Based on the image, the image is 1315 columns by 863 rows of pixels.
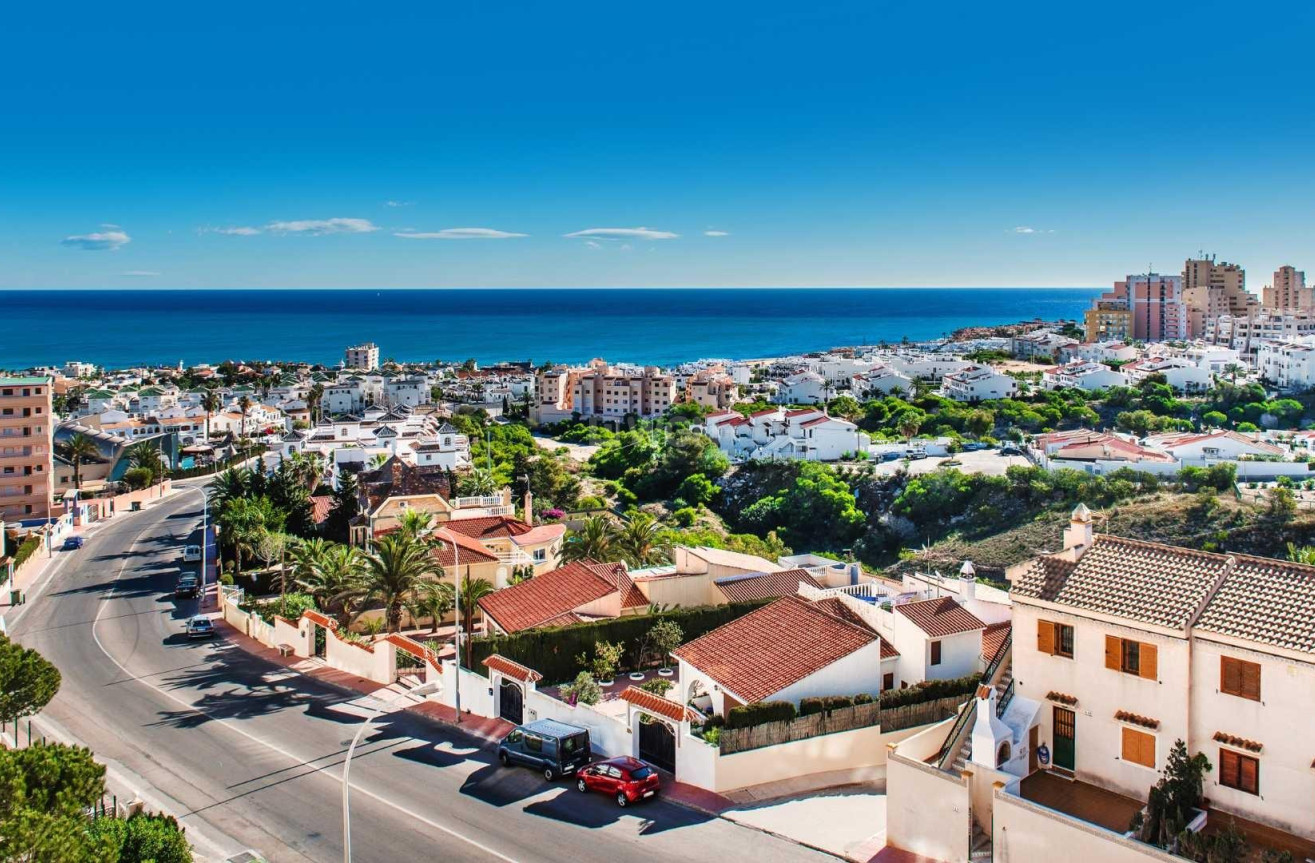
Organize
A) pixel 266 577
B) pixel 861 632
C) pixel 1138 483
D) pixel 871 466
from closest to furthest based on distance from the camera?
pixel 861 632, pixel 266 577, pixel 1138 483, pixel 871 466

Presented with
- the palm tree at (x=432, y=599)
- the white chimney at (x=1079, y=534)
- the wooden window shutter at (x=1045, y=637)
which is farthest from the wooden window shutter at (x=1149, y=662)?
the palm tree at (x=432, y=599)

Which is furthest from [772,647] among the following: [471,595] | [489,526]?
[489,526]

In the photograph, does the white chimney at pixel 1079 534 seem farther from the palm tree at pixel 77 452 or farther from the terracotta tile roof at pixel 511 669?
the palm tree at pixel 77 452

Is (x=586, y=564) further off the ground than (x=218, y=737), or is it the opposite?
(x=586, y=564)

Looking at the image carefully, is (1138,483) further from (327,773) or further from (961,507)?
(327,773)

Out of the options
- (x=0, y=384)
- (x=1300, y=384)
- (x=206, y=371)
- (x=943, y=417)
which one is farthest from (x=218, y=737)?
(x=206, y=371)

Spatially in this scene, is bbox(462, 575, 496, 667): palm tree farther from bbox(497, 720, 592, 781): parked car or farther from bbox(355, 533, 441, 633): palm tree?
bbox(497, 720, 592, 781): parked car

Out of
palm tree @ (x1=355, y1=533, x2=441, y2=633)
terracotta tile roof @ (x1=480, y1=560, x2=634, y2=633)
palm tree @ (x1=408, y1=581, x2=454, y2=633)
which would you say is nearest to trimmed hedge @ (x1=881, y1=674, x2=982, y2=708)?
terracotta tile roof @ (x1=480, y1=560, x2=634, y2=633)
